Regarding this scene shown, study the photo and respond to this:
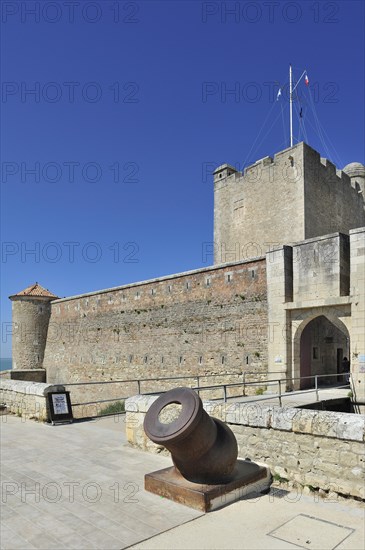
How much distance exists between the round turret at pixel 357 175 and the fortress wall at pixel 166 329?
519 inches

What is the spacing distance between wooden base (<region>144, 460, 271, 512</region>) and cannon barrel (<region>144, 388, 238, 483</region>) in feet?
0.47

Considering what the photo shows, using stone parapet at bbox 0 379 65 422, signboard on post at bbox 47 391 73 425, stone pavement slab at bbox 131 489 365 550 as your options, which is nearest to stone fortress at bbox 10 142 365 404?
signboard on post at bbox 47 391 73 425

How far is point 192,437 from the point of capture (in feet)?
15.9

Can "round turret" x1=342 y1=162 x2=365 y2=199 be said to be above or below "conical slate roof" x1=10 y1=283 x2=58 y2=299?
above

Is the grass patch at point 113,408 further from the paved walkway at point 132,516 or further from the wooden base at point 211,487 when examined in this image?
the wooden base at point 211,487

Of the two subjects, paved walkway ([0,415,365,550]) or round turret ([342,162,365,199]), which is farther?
round turret ([342,162,365,199])

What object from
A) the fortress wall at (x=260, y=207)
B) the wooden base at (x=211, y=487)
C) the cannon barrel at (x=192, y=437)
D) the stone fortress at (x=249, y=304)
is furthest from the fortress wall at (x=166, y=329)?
the cannon barrel at (x=192, y=437)

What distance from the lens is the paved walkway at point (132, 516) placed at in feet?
13.4

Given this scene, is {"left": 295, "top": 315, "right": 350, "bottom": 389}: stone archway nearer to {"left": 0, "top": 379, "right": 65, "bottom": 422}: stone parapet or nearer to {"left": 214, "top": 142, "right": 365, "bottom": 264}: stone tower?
{"left": 214, "top": 142, "right": 365, "bottom": 264}: stone tower

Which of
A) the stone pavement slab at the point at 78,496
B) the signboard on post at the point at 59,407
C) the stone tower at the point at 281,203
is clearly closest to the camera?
the stone pavement slab at the point at 78,496

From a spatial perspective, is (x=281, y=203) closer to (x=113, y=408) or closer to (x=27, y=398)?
(x=113, y=408)

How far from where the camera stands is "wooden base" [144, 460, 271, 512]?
4.86 metres

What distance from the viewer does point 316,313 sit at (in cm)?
1386

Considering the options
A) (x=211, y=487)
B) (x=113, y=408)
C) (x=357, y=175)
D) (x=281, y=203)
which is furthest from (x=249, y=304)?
(x=357, y=175)
